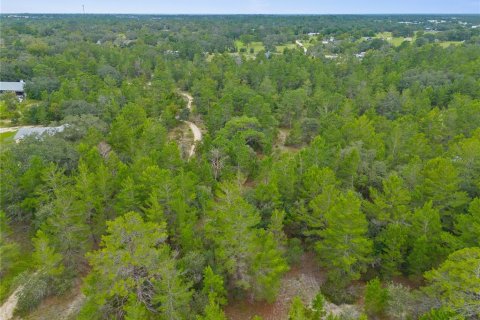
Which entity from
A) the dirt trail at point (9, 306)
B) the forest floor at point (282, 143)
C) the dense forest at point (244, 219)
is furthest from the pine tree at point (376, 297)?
the forest floor at point (282, 143)

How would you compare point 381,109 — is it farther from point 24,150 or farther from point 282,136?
point 24,150

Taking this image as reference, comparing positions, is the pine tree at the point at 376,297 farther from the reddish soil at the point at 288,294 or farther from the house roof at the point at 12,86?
the house roof at the point at 12,86

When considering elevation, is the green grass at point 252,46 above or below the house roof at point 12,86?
above

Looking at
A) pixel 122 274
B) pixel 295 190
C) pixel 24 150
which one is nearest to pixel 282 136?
pixel 295 190

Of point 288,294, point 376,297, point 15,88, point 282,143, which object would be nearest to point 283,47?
point 15,88

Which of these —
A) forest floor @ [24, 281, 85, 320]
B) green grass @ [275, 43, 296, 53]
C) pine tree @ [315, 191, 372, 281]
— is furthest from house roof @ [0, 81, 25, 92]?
green grass @ [275, 43, 296, 53]

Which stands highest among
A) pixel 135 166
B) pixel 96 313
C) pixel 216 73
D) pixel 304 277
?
pixel 216 73

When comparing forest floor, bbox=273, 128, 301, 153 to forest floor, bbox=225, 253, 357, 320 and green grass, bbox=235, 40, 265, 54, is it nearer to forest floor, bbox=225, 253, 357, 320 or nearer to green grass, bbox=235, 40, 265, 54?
forest floor, bbox=225, 253, 357, 320
